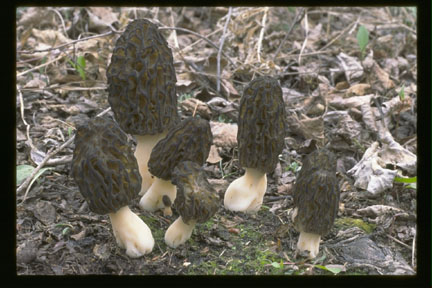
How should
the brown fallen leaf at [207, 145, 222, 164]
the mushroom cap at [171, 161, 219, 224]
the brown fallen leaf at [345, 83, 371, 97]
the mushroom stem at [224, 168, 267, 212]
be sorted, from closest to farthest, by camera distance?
the mushroom cap at [171, 161, 219, 224], the mushroom stem at [224, 168, 267, 212], the brown fallen leaf at [207, 145, 222, 164], the brown fallen leaf at [345, 83, 371, 97]

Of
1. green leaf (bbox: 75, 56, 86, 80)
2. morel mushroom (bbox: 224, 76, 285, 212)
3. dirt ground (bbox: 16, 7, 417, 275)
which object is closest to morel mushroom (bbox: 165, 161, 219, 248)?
dirt ground (bbox: 16, 7, 417, 275)

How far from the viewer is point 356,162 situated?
475cm

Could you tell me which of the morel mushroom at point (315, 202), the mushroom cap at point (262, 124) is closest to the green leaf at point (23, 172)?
the mushroom cap at point (262, 124)

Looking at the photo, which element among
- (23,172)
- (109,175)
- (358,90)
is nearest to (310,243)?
(109,175)

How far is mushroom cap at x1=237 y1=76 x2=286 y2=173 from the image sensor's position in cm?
371

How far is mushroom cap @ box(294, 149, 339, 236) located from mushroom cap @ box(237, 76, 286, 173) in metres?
0.43

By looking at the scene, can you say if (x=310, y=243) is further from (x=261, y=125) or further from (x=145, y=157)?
(x=145, y=157)

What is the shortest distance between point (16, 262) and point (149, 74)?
1.60 m

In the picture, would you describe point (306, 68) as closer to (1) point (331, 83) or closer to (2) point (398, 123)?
(1) point (331, 83)

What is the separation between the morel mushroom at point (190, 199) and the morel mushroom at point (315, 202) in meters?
0.60

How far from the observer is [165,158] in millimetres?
3674

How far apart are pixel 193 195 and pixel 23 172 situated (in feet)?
5.45

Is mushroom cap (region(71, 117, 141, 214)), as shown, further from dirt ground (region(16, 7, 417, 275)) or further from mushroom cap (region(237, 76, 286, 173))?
mushroom cap (region(237, 76, 286, 173))

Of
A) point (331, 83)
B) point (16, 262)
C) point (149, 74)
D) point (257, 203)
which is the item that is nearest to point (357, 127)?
point (331, 83)
